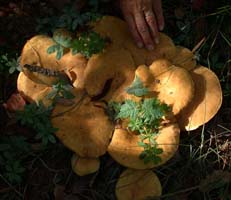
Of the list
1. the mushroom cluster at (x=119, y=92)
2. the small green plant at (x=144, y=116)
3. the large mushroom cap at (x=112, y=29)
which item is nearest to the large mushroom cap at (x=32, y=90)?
the mushroom cluster at (x=119, y=92)

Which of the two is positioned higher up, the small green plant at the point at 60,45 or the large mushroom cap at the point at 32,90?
the small green plant at the point at 60,45

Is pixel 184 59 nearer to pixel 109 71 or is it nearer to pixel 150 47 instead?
pixel 150 47

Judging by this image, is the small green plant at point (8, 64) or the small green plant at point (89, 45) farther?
the small green plant at point (8, 64)

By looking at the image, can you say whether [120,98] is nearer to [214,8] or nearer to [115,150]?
[115,150]

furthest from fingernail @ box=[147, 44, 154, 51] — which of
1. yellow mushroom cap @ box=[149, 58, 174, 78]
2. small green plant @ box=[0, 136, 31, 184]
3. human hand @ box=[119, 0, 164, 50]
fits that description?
small green plant @ box=[0, 136, 31, 184]

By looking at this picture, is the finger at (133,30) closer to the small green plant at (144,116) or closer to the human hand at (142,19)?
the human hand at (142,19)

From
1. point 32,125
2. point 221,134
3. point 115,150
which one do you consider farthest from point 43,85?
point 221,134
